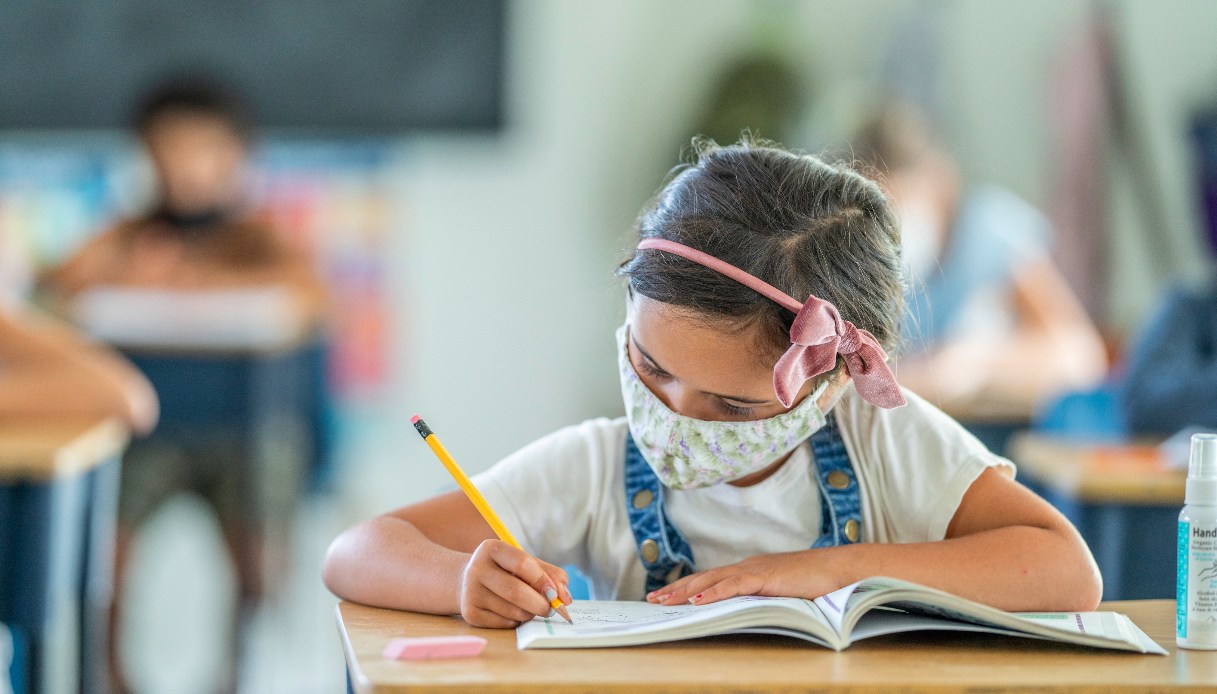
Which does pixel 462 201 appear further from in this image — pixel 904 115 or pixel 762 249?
pixel 762 249

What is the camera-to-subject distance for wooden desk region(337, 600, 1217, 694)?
0.94 m

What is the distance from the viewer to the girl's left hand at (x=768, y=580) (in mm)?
1150

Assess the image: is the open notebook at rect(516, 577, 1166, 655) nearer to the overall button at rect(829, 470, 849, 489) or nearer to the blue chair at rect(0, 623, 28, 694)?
the overall button at rect(829, 470, 849, 489)

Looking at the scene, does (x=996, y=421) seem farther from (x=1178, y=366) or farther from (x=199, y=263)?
(x=199, y=263)

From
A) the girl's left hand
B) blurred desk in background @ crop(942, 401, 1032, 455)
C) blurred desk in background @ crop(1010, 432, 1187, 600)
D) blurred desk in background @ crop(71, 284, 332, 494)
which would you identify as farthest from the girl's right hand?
blurred desk in background @ crop(71, 284, 332, 494)

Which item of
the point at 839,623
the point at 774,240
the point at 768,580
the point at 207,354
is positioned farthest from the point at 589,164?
the point at 839,623

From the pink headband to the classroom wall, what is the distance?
3.47 metres

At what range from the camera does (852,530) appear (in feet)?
4.36

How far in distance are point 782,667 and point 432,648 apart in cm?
23

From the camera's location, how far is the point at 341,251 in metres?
4.84

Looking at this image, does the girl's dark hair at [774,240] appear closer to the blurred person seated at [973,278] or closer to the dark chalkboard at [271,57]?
the blurred person seated at [973,278]

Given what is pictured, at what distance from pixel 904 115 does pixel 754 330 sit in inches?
119

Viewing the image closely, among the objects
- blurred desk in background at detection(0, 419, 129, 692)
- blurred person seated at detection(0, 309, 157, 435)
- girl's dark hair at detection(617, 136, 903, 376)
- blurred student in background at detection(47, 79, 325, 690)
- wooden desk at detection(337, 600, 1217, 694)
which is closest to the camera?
wooden desk at detection(337, 600, 1217, 694)

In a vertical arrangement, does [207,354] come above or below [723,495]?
below
